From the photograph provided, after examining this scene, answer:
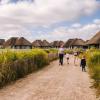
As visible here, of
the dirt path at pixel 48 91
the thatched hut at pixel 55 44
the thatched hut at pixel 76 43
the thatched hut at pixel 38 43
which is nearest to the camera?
the dirt path at pixel 48 91

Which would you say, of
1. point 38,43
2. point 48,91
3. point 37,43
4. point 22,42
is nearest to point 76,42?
point 38,43

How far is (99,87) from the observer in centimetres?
1300

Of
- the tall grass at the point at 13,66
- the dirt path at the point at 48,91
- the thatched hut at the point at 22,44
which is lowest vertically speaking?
the dirt path at the point at 48,91

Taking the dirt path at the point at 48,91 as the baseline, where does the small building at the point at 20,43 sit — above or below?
above

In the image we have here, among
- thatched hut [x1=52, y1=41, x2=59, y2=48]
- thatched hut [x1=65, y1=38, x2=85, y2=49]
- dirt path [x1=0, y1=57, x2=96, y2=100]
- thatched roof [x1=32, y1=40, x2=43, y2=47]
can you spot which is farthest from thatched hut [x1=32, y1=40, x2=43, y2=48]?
dirt path [x1=0, y1=57, x2=96, y2=100]

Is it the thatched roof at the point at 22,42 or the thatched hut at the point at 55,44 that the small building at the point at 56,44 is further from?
the thatched roof at the point at 22,42


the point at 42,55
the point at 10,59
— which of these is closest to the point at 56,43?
the point at 42,55

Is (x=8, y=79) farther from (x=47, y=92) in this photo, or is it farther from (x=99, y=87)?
(x=99, y=87)

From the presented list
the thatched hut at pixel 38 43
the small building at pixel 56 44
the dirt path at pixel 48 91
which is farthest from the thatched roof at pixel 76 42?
the dirt path at pixel 48 91

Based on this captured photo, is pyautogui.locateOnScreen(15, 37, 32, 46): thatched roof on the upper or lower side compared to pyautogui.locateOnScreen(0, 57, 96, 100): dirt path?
upper

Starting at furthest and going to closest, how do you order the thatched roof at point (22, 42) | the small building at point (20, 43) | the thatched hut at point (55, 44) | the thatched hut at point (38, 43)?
the thatched hut at point (55, 44), the thatched hut at point (38, 43), the small building at point (20, 43), the thatched roof at point (22, 42)

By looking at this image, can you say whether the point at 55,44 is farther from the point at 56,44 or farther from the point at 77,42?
the point at 77,42

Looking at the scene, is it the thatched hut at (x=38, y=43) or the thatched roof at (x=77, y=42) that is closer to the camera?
the thatched roof at (x=77, y=42)

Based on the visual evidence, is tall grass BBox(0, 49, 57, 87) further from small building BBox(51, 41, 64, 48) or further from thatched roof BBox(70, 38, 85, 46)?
small building BBox(51, 41, 64, 48)
